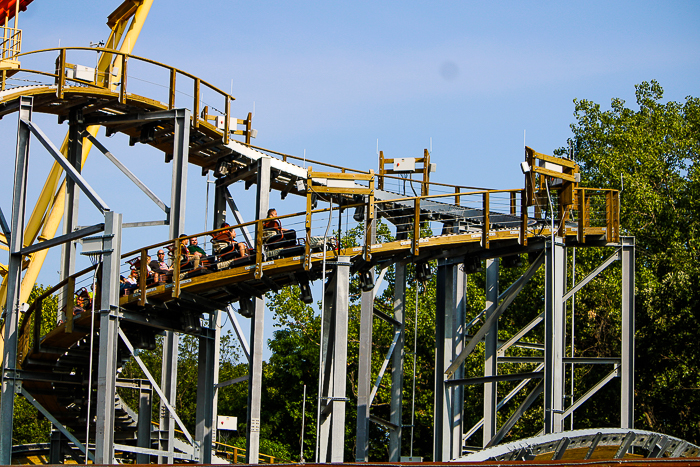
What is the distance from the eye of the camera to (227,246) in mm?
21609

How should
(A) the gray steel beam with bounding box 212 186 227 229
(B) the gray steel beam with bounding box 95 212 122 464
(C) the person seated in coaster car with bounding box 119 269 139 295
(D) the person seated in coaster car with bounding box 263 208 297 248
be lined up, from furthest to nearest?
(A) the gray steel beam with bounding box 212 186 227 229, (C) the person seated in coaster car with bounding box 119 269 139 295, (D) the person seated in coaster car with bounding box 263 208 297 248, (B) the gray steel beam with bounding box 95 212 122 464

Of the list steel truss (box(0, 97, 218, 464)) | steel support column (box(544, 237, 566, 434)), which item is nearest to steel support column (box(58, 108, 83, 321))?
steel truss (box(0, 97, 218, 464))

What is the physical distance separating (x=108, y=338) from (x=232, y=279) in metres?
2.88

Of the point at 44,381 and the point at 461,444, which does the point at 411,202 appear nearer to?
the point at 461,444

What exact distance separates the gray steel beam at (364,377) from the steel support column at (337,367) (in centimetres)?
84

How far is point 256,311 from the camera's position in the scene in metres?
23.0

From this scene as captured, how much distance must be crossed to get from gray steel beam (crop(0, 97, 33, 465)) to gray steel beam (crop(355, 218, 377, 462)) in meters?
→ 7.79

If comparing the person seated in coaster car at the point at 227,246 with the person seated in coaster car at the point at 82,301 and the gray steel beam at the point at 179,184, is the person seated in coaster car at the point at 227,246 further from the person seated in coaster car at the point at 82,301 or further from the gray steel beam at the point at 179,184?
the person seated in coaster car at the point at 82,301

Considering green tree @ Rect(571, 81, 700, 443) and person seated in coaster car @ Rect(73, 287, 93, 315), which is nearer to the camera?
person seated in coaster car @ Rect(73, 287, 93, 315)

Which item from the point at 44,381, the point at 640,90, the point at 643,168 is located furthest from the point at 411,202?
the point at 640,90

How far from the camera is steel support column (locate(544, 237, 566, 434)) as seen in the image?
65.5 feet

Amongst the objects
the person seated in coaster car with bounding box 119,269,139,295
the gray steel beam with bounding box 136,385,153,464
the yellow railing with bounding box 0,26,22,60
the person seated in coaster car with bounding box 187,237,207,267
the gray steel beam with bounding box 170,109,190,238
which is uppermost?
the yellow railing with bounding box 0,26,22,60

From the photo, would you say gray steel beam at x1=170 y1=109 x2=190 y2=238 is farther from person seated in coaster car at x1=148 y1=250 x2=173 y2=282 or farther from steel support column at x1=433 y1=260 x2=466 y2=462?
steel support column at x1=433 y1=260 x2=466 y2=462

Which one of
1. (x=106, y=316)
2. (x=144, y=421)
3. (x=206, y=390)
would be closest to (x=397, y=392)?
(x=206, y=390)
